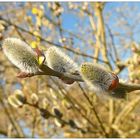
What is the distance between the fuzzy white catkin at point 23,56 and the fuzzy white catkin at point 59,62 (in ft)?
0.27

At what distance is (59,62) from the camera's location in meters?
1.50

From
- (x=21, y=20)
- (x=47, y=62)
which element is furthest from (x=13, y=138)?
(x=21, y=20)

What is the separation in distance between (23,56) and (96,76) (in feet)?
0.92

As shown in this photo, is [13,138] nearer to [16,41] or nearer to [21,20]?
[16,41]

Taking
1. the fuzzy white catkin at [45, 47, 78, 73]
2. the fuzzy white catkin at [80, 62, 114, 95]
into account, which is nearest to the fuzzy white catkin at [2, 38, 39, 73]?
the fuzzy white catkin at [45, 47, 78, 73]

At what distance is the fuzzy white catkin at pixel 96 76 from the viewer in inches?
54.7

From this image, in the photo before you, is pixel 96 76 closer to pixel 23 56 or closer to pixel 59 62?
pixel 59 62

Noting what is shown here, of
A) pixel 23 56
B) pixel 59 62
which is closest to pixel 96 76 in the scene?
pixel 59 62

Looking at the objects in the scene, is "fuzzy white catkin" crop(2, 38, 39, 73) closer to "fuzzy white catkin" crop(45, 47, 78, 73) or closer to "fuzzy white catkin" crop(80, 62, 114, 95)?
"fuzzy white catkin" crop(45, 47, 78, 73)

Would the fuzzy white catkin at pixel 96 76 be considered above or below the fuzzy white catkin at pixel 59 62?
below

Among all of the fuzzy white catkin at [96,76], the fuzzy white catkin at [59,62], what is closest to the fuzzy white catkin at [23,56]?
the fuzzy white catkin at [59,62]

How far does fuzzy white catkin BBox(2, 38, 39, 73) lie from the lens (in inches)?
56.0

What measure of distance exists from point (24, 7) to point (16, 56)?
5882 mm

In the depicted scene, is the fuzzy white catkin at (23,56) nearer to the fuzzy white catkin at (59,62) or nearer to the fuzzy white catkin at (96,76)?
the fuzzy white catkin at (59,62)
